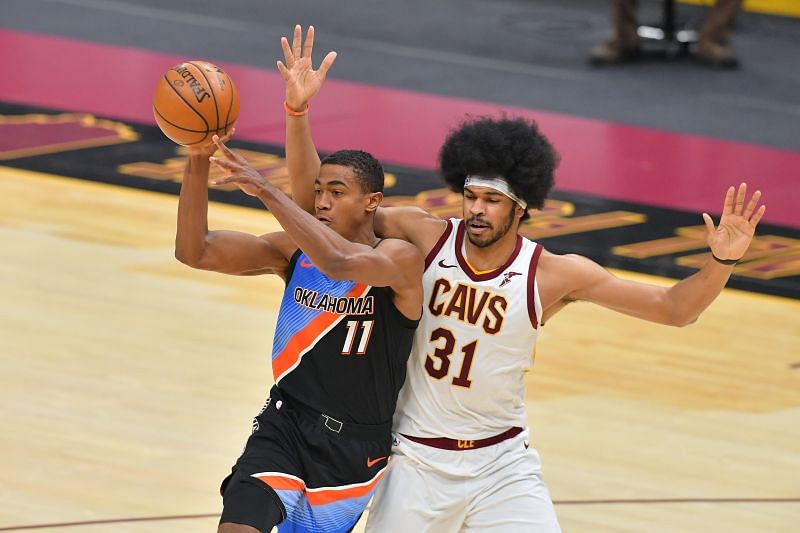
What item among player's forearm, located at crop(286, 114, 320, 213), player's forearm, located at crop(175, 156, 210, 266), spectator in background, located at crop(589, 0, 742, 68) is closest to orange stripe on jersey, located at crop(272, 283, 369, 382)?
player's forearm, located at crop(286, 114, 320, 213)

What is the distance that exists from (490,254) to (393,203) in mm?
6243

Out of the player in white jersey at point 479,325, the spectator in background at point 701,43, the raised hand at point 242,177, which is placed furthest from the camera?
the spectator in background at point 701,43

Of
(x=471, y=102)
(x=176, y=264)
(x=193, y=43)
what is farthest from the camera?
(x=193, y=43)

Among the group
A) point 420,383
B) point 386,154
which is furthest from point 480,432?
point 386,154

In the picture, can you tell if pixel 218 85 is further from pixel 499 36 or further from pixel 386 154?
pixel 499 36

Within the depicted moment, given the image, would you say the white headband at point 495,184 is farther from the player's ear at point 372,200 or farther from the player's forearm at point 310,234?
the player's forearm at point 310,234

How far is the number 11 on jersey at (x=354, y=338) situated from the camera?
18.7 feet

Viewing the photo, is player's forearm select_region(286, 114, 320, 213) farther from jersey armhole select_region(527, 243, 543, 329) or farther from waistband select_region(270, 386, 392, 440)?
Answer: jersey armhole select_region(527, 243, 543, 329)

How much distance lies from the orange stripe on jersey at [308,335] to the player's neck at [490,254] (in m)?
0.43

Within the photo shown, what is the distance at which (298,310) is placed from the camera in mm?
5781

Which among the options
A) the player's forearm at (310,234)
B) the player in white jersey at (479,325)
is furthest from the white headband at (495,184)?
the player's forearm at (310,234)

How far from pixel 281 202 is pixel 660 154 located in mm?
9166

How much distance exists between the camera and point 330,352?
225 inches

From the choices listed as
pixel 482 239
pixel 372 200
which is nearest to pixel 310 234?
pixel 372 200
